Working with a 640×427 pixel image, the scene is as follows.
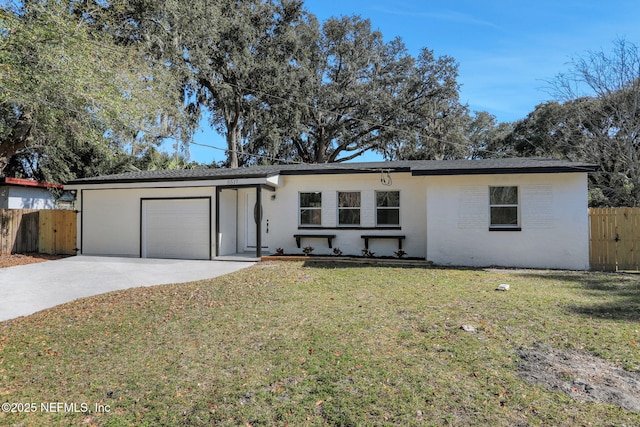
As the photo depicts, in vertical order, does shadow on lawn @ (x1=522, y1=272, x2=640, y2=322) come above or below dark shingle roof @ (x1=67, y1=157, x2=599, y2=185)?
below

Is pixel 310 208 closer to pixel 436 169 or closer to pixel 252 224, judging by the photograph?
pixel 252 224

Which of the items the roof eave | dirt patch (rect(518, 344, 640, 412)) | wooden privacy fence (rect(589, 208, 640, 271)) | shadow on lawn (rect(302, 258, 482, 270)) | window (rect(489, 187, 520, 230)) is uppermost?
the roof eave

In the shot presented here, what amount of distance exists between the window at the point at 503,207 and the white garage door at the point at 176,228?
362 inches

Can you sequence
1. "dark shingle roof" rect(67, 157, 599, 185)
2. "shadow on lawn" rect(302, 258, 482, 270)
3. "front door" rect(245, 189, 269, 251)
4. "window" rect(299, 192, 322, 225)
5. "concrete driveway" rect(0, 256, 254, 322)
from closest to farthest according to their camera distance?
"concrete driveway" rect(0, 256, 254, 322) → "dark shingle roof" rect(67, 157, 599, 185) → "shadow on lawn" rect(302, 258, 482, 270) → "window" rect(299, 192, 322, 225) → "front door" rect(245, 189, 269, 251)

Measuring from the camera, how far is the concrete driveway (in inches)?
285

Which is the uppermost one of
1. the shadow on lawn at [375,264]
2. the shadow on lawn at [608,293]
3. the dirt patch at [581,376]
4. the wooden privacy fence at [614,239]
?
the wooden privacy fence at [614,239]

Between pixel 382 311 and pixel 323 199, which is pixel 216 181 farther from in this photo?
pixel 382 311

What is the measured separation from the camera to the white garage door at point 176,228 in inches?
517

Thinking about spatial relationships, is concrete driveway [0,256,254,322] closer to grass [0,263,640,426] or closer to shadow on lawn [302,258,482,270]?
grass [0,263,640,426]

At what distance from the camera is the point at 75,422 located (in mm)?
3084

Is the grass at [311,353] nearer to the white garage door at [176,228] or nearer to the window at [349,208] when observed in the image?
the window at [349,208]

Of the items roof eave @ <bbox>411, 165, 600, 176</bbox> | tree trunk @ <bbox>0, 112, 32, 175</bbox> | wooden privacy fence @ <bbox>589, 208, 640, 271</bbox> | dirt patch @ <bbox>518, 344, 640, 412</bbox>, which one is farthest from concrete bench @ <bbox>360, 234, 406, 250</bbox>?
tree trunk @ <bbox>0, 112, 32, 175</bbox>

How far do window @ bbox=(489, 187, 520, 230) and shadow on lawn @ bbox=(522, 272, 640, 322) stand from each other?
1967 mm

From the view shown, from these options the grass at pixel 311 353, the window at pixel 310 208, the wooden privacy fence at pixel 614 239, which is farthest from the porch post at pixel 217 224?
the wooden privacy fence at pixel 614 239
